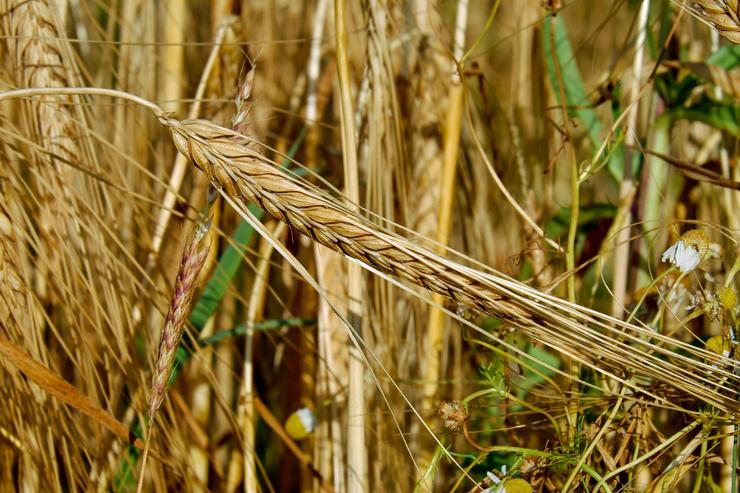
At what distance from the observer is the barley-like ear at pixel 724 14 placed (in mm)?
395

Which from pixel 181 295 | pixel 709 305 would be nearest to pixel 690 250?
pixel 709 305

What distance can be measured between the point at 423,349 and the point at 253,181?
394 mm

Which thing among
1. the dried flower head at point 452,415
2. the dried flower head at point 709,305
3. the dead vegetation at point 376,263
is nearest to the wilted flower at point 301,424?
the dead vegetation at point 376,263

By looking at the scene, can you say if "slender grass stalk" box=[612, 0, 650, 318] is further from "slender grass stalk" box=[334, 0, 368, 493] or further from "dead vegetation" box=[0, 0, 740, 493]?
"slender grass stalk" box=[334, 0, 368, 493]

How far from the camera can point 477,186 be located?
897mm

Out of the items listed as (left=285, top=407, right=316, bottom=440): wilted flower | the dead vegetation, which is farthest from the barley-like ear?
(left=285, top=407, right=316, bottom=440): wilted flower

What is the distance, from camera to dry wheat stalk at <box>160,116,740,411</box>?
361mm

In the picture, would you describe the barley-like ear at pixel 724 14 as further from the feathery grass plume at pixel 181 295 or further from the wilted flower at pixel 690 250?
the feathery grass plume at pixel 181 295

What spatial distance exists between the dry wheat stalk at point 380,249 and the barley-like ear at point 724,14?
17cm

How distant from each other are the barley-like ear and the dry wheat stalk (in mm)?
173

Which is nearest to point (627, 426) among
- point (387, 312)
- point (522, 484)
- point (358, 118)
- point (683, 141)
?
point (522, 484)

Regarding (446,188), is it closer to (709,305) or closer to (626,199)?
(626,199)

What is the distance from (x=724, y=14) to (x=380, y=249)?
0.74 feet

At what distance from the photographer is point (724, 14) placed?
40 centimetres
